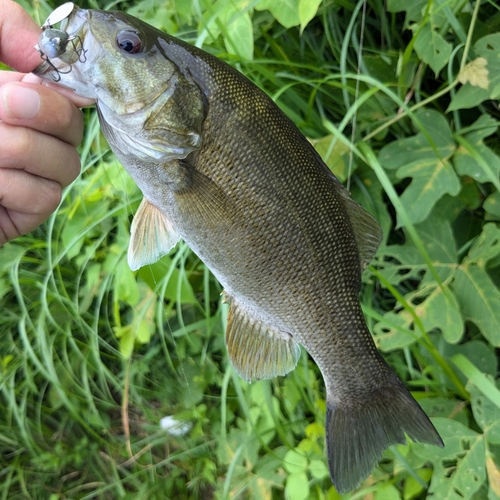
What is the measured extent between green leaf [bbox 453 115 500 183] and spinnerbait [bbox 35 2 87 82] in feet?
3.38

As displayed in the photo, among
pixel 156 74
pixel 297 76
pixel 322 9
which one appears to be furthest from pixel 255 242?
pixel 322 9

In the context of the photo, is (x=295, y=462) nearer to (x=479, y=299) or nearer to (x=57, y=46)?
(x=479, y=299)

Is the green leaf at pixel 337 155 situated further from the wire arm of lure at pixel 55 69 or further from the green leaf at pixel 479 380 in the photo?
the wire arm of lure at pixel 55 69

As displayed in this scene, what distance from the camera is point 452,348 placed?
137 cm

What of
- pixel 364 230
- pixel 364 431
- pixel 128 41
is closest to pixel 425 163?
pixel 364 230

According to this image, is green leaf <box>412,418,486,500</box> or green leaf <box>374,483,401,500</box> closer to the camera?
green leaf <box>412,418,486,500</box>

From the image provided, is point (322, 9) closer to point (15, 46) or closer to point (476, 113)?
point (476, 113)

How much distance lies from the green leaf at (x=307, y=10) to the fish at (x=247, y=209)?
0.36m

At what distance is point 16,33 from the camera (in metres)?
0.97

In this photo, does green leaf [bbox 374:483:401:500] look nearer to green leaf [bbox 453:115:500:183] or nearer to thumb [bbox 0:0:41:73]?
green leaf [bbox 453:115:500:183]

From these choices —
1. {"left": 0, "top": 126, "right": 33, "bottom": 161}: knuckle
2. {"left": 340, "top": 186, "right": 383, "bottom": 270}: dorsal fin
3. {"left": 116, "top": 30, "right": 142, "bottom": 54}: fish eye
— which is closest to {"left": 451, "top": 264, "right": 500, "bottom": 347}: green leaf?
{"left": 340, "top": 186, "right": 383, "bottom": 270}: dorsal fin

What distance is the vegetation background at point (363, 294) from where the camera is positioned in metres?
1.24

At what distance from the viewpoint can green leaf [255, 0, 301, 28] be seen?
1212 mm

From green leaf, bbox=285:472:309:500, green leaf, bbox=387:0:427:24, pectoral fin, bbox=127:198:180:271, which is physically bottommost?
green leaf, bbox=285:472:309:500
